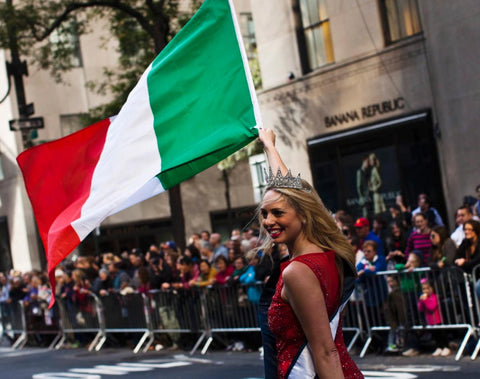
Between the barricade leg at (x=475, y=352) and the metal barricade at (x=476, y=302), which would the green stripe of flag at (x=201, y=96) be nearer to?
the metal barricade at (x=476, y=302)

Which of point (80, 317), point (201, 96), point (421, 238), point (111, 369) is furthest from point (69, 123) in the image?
point (201, 96)

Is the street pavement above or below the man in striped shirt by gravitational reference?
below

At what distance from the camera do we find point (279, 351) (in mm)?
3863

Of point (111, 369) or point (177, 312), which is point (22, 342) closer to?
point (177, 312)

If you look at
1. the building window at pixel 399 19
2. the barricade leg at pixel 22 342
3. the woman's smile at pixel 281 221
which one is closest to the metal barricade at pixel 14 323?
the barricade leg at pixel 22 342

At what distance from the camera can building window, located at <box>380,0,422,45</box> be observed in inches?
743

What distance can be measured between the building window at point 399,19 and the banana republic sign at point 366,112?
1.33 m

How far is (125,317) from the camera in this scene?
1731cm

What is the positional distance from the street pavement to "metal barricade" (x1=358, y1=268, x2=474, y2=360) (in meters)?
0.44

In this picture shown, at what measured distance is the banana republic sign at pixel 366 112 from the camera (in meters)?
19.0

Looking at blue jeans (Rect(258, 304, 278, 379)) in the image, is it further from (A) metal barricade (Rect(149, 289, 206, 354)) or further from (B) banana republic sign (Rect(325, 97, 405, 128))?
(B) banana republic sign (Rect(325, 97, 405, 128))

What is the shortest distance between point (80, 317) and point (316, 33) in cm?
847

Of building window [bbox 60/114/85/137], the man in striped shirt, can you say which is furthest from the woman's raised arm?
building window [bbox 60/114/85/137]

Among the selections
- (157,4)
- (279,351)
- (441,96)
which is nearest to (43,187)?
(279,351)
